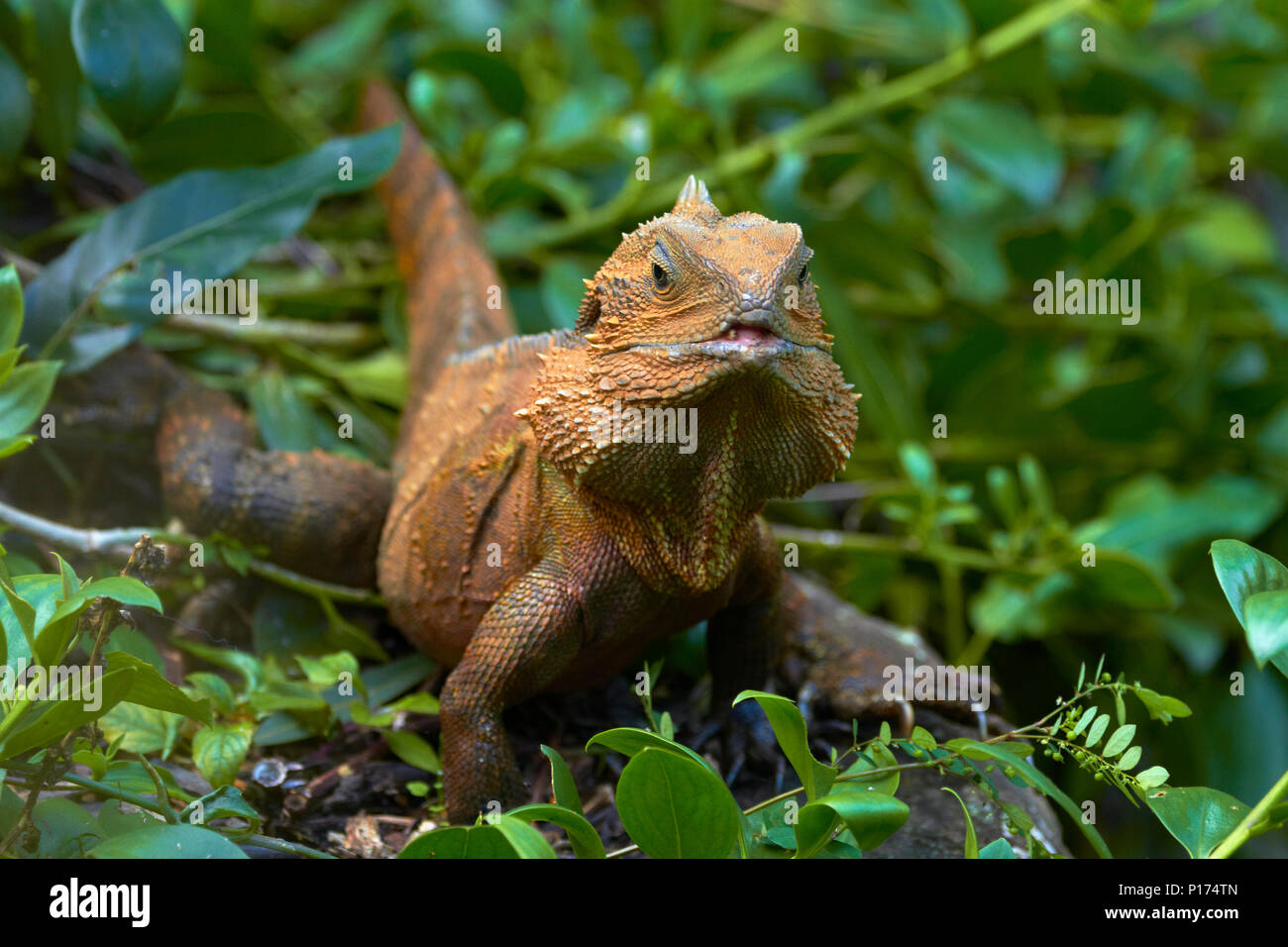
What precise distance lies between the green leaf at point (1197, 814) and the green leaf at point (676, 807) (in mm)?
917

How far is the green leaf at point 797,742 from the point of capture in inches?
88.0

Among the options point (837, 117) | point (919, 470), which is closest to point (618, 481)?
point (919, 470)

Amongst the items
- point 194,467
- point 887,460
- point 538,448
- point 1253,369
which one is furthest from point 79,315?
point 1253,369

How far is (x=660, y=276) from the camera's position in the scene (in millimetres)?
2549

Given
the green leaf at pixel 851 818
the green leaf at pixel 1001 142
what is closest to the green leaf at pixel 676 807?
the green leaf at pixel 851 818

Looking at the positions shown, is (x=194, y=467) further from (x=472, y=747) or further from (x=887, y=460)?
(x=887, y=460)

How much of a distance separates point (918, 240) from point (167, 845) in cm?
448

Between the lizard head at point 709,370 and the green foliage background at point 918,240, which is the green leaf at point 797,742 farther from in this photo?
the green foliage background at point 918,240

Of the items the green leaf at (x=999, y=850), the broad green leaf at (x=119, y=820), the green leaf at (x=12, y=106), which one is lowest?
the green leaf at (x=999, y=850)

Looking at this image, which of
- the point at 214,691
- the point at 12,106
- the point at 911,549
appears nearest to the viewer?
the point at 214,691

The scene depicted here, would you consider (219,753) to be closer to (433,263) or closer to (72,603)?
(72,603)

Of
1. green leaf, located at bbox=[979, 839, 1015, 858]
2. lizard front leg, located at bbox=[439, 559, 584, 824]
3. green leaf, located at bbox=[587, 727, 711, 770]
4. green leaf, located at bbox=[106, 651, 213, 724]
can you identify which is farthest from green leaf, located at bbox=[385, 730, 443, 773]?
green leaf, located at bbox=[979, 839, 1015, 858]

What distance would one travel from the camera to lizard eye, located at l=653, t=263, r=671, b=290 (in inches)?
99.5

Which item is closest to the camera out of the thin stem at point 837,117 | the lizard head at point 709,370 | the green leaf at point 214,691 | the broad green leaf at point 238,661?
the lizard head at point 709,370
